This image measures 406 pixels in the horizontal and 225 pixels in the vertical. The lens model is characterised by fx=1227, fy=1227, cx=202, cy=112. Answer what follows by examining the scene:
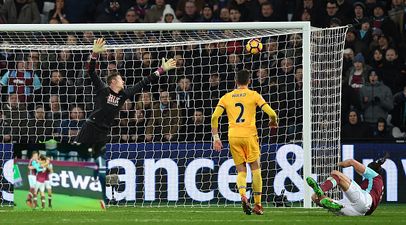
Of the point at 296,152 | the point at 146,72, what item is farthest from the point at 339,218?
the point at 146,72

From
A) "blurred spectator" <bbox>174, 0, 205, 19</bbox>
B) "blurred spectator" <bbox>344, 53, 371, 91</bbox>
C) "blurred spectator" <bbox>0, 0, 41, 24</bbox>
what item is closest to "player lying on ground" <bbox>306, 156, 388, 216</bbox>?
"blurred spectator" <bbox>344, 53, 371, 91</bbox>

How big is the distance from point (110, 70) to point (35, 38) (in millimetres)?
1611

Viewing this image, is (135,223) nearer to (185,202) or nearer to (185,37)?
(185,202)

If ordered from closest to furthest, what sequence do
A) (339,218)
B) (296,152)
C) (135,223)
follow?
(135,223) → (339,218) → (296,152)

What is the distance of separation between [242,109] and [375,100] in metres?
6.02

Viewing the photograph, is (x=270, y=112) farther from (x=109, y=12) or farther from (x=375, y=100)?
(x=109, y=12)

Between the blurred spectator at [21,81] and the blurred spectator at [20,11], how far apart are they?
9.46 feet

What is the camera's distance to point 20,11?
81.0 ft

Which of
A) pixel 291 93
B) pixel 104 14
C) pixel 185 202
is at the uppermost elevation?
pixel 104 14

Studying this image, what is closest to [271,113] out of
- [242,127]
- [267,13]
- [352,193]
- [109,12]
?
[242,127]

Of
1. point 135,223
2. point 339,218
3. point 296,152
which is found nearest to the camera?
point 135,223

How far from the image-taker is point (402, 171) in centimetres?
2094

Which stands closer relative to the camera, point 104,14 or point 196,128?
point 196,128

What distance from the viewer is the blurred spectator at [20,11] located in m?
24.5
